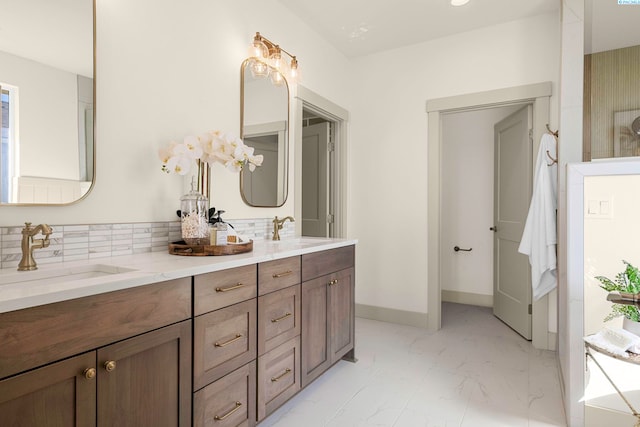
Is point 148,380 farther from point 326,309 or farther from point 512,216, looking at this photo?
point 512,216

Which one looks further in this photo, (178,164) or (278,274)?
(278,274)

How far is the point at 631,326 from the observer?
1636 millimetres

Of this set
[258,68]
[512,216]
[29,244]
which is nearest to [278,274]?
[29,244]

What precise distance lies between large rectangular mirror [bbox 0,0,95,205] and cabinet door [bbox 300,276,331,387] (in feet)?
4.15

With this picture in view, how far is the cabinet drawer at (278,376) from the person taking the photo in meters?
1.68

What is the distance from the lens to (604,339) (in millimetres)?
1609

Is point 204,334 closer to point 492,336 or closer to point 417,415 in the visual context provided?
point 417,415

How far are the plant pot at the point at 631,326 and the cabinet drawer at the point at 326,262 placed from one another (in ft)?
5.01

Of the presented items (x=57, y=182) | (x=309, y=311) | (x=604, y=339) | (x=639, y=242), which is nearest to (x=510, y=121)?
(x=639, y=242)

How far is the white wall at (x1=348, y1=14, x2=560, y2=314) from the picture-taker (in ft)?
10.0

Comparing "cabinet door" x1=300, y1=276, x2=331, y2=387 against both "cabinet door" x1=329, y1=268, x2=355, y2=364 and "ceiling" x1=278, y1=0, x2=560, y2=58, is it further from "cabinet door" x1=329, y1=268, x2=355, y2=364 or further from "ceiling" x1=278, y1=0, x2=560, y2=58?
"ceiling" x1=278, y1=0, x2=560, y2=58

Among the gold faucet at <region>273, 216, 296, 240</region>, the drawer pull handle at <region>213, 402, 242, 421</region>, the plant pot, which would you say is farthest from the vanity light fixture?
the plant pot

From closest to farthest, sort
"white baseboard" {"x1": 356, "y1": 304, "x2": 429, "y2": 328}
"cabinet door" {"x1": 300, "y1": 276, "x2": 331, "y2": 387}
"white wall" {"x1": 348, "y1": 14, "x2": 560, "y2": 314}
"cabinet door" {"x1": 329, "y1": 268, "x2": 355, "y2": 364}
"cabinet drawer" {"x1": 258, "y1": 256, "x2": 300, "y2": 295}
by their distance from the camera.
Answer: "cabinet drawer" {"x1": 258, "y1": 256, "x2": 300, "y2": 295} → "cabinet door" {"x1": 300, "y1": 276, "x2": 331, "y2": 387} → "cabinet door" {"x1": 329, "y1": 268, "x2": 355, "y2": 364} → "white wall" {"x1": 348, "y1": 14, "x2": 560, "y2": 314} → "white baseboard" {"x1": 356, "y1": 304, "x2": 429, "y2": 328}

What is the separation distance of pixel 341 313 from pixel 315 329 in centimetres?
34
